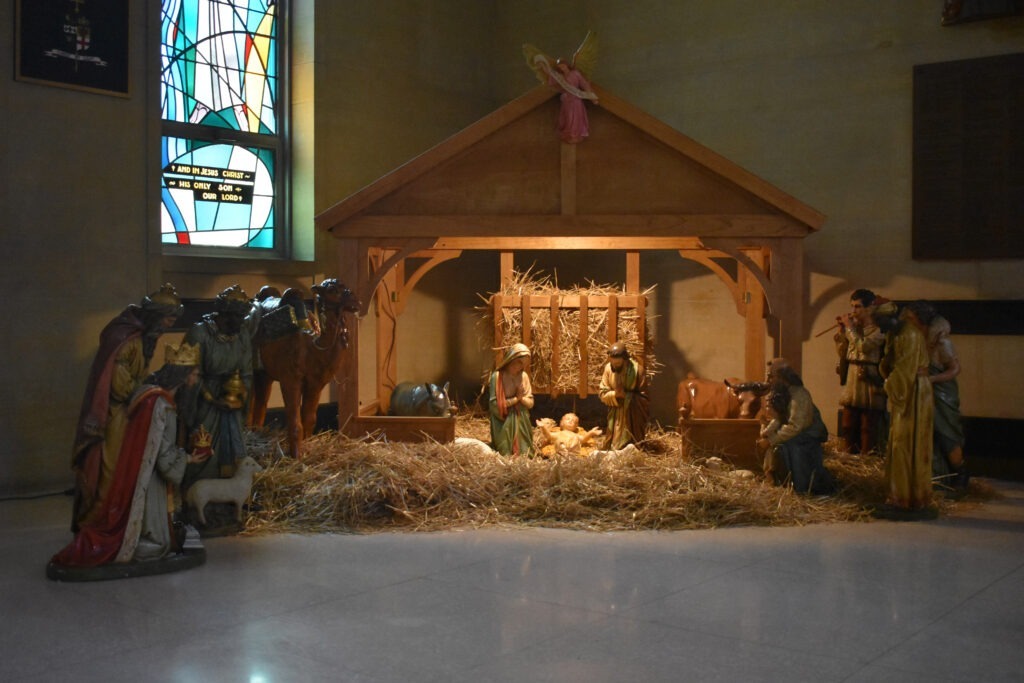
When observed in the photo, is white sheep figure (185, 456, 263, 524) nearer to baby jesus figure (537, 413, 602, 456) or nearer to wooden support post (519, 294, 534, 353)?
baby jesus figure (537, 413, 602, 456)

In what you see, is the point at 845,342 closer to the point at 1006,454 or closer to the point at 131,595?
the point at 1006,454

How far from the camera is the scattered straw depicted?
7.95 metres

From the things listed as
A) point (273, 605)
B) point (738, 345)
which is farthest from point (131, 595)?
point (738, 345)

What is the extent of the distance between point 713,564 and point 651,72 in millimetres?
7192

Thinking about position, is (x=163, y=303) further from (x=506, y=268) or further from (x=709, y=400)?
(x=709, y=400)

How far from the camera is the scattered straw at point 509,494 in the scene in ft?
26.1

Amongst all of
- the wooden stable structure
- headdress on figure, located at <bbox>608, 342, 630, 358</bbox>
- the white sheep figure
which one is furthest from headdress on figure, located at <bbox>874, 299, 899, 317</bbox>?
the white sheep figure

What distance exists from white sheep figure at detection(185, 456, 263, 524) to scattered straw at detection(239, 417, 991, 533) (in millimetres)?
275

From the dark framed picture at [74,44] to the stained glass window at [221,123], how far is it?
135 cm

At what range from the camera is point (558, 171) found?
30.6ft

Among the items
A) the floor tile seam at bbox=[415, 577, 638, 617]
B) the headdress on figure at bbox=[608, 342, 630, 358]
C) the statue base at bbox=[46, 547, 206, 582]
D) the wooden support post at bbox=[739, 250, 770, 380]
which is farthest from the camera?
the wooden support post at bbox=[739, 250, 770, 380]

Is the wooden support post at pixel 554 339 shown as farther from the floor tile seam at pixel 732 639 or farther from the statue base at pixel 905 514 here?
the floor tile seam at pixel 732 639

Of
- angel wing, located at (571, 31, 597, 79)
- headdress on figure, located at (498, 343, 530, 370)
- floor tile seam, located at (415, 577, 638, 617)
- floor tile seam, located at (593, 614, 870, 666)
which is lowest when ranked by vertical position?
floor tile seam, located at (593, 614, 870, 666)

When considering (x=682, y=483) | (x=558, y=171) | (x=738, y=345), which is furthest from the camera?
(x=738, y=345)
